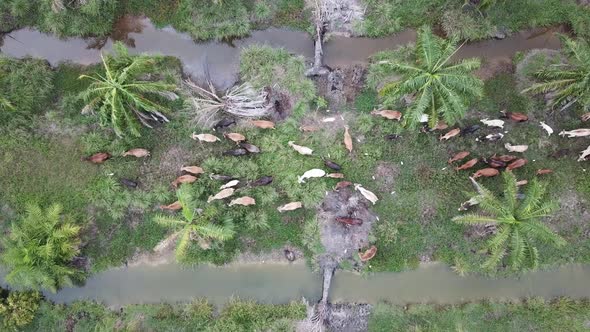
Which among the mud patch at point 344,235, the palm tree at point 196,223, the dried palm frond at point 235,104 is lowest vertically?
the mud patch at point 344,235

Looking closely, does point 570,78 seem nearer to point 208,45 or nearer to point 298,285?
point 298,285

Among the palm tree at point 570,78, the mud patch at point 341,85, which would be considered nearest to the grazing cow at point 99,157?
the mud patch at point 341,85

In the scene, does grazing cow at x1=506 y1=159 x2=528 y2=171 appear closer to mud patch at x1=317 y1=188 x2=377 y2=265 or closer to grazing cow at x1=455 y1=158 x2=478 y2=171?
grazing cow at x1=455 y1=158 x2=478 y2=171

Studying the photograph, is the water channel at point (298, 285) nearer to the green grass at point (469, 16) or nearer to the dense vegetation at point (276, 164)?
the dense vegetation at point (276, 164)

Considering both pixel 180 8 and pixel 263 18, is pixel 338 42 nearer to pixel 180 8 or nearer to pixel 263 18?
pixel 263 18

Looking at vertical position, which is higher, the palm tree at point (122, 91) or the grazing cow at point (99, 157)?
the palm tree at point (122, 91)

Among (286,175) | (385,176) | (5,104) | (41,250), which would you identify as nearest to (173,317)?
(41,250)
